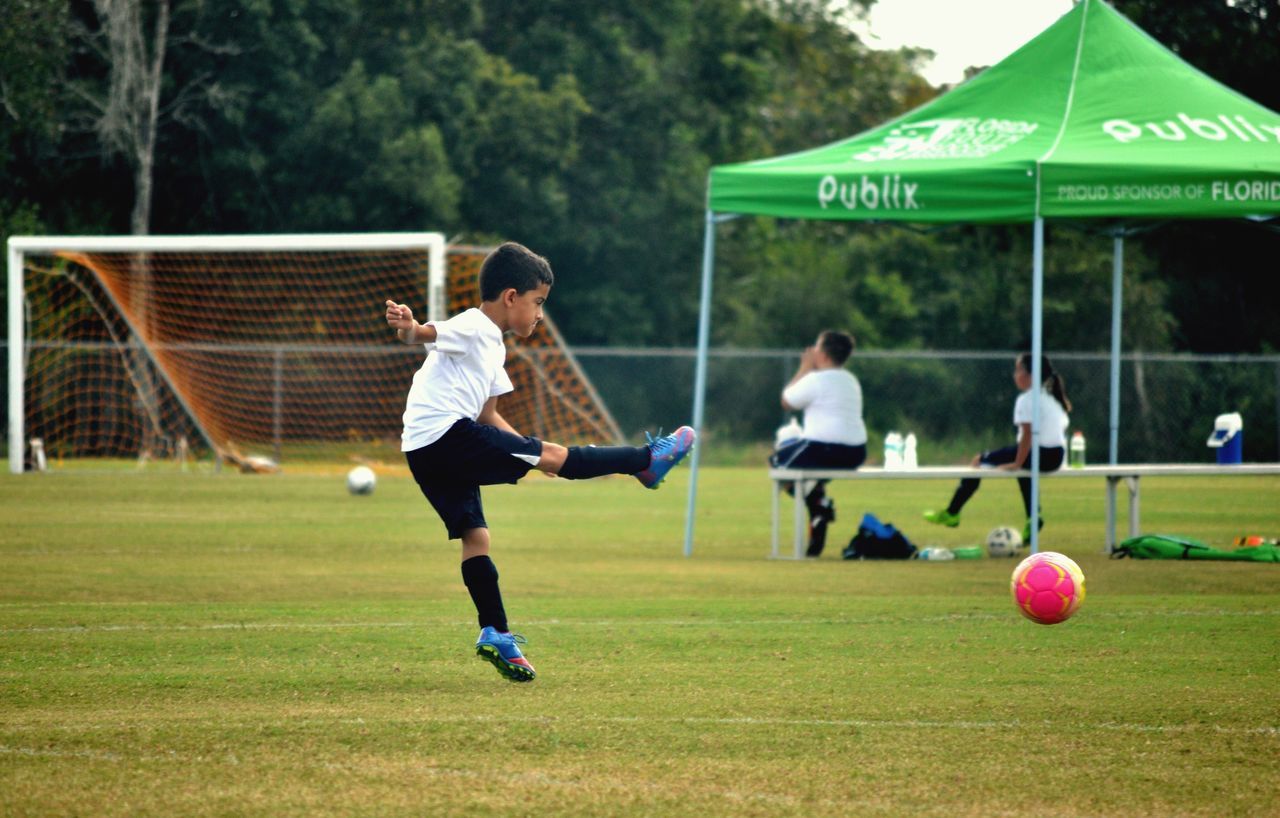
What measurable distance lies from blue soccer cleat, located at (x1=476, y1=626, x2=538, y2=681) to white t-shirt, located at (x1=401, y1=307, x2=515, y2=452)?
0.87m

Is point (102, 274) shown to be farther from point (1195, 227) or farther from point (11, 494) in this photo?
point (1195, 227)

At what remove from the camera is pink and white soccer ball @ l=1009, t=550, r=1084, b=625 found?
8320mm

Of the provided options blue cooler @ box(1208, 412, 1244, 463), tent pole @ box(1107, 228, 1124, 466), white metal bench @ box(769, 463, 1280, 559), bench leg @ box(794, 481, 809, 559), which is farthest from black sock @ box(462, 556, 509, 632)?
tent pole @ box(1107, 228, 1124, 466)

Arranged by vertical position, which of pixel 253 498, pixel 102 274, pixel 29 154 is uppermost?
pixel 29 154

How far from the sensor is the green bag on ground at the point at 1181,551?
13.0 m

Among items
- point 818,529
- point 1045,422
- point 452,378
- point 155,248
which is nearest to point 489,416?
point 452,378

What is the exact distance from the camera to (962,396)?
31.6m

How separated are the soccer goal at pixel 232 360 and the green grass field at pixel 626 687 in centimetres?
1373

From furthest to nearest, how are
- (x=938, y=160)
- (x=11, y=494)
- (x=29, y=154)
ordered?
(x=29, y=154) < (x=11, y=494) < (x=938, y=160)

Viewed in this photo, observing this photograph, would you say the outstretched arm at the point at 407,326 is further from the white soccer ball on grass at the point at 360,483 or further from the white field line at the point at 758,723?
the white soccer ball on grass at the point at 360,483

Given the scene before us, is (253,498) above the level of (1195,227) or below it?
below

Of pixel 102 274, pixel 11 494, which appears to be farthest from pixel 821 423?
pixel 102 274

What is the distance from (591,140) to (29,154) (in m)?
13.8

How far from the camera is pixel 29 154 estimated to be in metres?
35.2
